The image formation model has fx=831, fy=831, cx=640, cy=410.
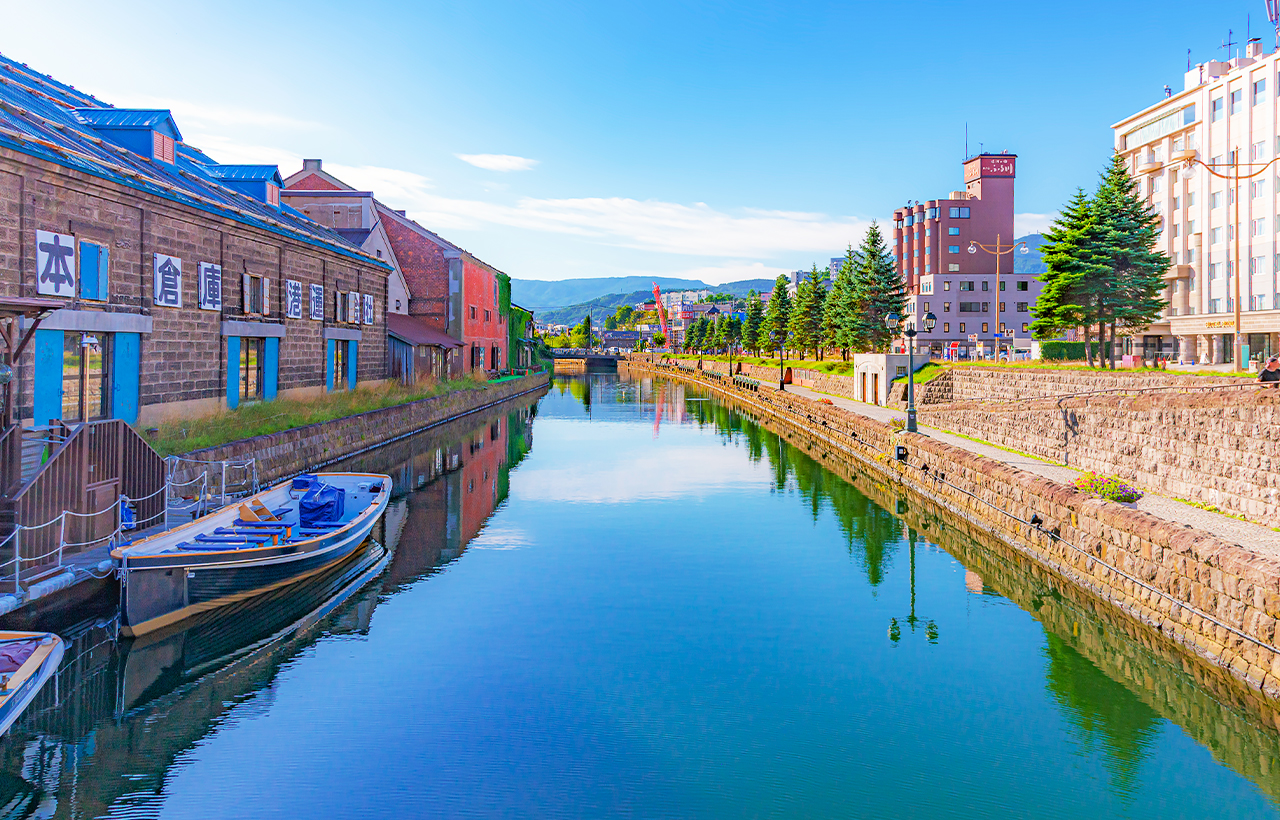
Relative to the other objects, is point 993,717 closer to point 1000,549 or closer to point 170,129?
point 1000,549

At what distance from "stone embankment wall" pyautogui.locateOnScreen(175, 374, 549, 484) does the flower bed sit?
21323 millimetres

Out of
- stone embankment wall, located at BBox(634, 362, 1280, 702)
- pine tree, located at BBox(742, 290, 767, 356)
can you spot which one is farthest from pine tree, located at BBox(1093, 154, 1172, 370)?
pine tree, located at BBox(742, 290, 767, 356)

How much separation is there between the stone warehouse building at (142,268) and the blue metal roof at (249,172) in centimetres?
10

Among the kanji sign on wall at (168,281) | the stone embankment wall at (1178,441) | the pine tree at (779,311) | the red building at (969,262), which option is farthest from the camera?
the red building at (969,262)

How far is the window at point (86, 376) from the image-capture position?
2212 centimetres

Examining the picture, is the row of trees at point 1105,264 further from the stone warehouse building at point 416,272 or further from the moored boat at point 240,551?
the stone warehouse building at point 416,272

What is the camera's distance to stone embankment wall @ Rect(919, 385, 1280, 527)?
56.8 ft

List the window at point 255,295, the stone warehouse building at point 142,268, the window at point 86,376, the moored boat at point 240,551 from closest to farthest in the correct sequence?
the moored boat at point 240,551 < the stone warehouse building at point 142,268 < the window at point 86,376 < the window at point 255,295

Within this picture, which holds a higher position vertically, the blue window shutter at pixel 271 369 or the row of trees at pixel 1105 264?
the row of trees at pixel 1105 264

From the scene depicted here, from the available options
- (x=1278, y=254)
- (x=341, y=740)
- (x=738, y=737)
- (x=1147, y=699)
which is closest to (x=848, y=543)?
(x=1147, y=699)

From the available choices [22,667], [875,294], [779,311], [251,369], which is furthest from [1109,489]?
[779,311]

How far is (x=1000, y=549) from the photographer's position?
69.7ft

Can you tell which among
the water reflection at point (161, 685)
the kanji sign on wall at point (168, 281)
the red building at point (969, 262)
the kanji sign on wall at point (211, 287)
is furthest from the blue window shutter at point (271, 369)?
the red building at point (969, 262)

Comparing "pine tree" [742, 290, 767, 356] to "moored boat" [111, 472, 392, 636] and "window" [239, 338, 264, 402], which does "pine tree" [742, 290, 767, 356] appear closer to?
"window" [239, 338, 264, 402]
